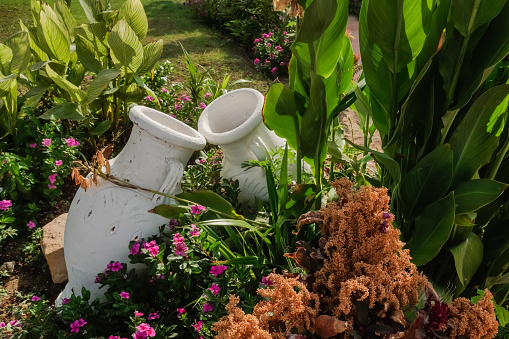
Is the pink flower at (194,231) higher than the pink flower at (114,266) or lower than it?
higher

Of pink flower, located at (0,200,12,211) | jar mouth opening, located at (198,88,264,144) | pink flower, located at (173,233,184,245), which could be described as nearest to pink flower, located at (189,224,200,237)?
pink flower, located at (173,233,184,245)

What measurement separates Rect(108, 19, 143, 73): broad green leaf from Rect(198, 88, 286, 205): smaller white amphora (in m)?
0.59

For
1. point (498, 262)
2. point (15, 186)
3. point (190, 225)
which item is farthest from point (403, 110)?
point (15, 186)

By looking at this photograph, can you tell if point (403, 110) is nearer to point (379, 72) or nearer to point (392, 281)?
point (379, 72)

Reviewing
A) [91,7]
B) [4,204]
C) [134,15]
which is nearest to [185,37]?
[91,7]

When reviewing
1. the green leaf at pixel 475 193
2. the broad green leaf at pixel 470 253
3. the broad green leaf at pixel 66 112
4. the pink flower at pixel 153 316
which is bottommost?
the pink flower at pixel 153 316

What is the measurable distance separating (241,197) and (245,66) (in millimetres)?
2291

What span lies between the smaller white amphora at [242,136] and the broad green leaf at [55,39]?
2.97ft

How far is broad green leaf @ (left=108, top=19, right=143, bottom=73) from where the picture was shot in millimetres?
2291

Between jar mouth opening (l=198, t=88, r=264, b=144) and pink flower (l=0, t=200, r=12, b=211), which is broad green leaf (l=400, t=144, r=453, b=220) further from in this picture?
pink flower (l=0, t=200, r=12, b=211)

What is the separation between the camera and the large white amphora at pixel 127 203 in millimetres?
1757

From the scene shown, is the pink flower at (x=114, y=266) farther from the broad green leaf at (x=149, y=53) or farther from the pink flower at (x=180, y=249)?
the broad green leaf at (x=149, y=53)

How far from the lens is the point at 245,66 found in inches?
163

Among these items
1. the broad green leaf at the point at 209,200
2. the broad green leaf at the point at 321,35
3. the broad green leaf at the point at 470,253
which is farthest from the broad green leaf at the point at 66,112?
the broad green leaf at the point at 470,253
